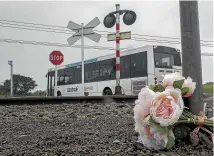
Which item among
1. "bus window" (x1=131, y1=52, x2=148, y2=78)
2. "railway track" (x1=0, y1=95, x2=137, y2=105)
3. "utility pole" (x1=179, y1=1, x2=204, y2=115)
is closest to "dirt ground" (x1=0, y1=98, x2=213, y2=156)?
"utility pole" (x1=179, y1=1, x2=204, y2=115)

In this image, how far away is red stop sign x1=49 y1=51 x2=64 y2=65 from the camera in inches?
470

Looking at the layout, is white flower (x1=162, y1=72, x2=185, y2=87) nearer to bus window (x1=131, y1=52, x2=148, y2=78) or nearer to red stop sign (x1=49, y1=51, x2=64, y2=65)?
red stop sign (x1=49, y1=51, x2=64, y2=65)

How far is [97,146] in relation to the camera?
7.18ft

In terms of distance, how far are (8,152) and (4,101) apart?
348 cm

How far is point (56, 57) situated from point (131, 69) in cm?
620

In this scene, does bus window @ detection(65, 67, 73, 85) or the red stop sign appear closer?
the red stop sign

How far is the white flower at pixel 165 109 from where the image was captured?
195 centimetres

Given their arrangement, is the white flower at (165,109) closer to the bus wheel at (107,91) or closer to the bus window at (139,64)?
the bus window at (139,64)

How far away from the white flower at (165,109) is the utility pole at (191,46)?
1.27 ft

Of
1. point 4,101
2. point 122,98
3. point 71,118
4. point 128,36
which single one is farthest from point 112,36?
point 71,118

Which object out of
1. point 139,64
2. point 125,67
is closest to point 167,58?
point 139,64

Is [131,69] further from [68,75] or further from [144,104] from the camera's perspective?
[144,104]

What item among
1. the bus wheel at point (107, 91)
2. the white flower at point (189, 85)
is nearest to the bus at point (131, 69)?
the bus wheel at point (107, 91)

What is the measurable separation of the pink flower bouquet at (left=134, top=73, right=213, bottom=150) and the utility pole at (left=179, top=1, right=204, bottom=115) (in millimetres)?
208
